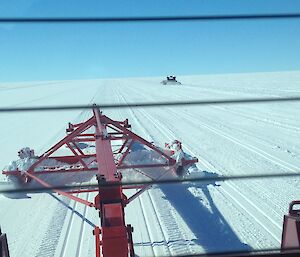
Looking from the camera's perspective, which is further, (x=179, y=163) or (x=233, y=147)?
(x=233, y=147)

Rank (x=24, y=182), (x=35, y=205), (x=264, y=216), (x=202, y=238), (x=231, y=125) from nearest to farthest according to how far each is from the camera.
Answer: (x=202, y=238), (x=264, y=216), (x=35, y=205), (x=24, y=182), (x=231, y=125)

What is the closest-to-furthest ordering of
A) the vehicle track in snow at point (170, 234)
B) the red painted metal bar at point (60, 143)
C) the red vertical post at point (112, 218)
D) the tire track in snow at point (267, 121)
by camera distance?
the red vertical post at point (112, 218) < the vehicle track in snow at point (170, 234) < the red painted metal bar at point (60, 143) < the tire track in snow at point (267, 121)

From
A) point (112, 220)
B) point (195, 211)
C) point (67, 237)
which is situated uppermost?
point (195, 211)

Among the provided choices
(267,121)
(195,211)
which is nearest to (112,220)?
(195,211)

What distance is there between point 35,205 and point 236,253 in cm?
279

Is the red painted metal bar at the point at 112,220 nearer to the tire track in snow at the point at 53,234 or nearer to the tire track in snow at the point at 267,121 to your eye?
the tire track in snow at the point at 53,234

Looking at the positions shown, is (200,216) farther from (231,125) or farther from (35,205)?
(231,125)

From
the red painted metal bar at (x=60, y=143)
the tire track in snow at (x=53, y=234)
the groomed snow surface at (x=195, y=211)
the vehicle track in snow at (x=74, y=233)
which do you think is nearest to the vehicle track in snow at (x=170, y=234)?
the groomed snow surface at (x=195, y=211)

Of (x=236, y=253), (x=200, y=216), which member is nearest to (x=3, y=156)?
(x=200, y=216)

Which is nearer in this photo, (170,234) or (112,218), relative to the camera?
(112,218)

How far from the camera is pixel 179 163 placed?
14.8ft

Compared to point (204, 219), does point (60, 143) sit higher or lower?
higher

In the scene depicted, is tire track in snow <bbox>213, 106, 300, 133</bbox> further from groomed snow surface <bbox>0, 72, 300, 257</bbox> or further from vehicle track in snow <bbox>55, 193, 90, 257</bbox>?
vehicle track in snow <bbox>55, 193, 90, 257</bbox>

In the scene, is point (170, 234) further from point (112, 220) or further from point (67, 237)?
point (112, 220)
